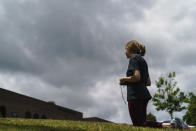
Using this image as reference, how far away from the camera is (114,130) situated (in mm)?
4965

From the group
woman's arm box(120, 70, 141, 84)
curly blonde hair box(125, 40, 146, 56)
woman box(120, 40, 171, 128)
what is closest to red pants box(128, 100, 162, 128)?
woman box(120, 40, 171, 128)

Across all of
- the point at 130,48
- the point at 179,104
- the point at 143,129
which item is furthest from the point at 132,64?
the point at 179,104

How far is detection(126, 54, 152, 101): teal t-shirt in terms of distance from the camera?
5559 millimetres

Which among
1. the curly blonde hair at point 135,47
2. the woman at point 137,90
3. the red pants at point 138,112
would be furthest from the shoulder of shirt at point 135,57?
the red pants at point 138,112

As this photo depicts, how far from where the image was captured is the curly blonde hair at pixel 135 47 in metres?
5.98

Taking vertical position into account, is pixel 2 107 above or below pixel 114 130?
above

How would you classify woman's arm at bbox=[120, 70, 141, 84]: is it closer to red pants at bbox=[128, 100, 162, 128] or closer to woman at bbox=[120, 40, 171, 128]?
woman at bbox=[120, 40, 171, 128]

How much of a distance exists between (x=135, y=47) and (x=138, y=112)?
1.54 meters

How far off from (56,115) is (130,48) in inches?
1819

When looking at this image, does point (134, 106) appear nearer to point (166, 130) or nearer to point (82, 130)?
point (166, 130)

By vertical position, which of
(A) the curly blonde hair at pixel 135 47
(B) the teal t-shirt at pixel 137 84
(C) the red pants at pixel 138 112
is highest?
(A) the curly blonde hair at pixel 135 47

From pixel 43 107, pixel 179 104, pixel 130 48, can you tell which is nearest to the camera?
pixel 130 48

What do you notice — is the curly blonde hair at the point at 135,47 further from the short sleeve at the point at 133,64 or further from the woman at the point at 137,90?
the short sleeve at the point at 133,64

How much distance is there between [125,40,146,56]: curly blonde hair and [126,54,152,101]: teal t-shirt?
0.27 metres
